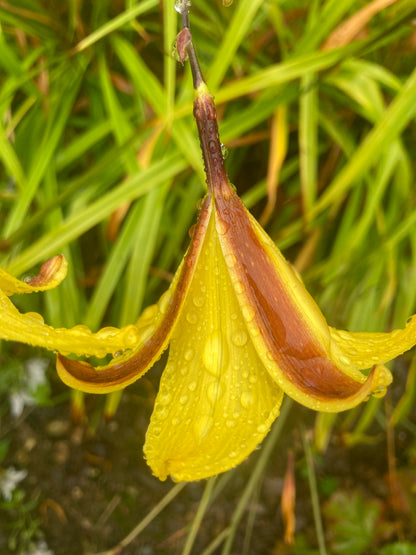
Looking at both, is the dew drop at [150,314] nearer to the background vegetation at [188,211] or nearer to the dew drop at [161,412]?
the dew drop at [161,412]

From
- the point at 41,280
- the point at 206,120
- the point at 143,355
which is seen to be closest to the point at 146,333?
the point at 143,355

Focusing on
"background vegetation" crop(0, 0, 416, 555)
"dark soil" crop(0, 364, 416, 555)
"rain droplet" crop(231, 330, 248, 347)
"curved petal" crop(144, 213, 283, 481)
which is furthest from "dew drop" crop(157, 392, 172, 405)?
"dark soil" crop(0, 364, 416, 555)

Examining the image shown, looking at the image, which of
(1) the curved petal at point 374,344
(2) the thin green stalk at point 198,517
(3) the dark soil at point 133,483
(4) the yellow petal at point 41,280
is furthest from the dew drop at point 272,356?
(3) the dark soil at point 133,483

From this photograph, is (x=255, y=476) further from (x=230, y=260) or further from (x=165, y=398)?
(x=230, y=260)

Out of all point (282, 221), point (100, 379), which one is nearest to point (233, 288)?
point (100, 379)

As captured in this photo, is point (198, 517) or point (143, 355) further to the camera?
point (198, 517)

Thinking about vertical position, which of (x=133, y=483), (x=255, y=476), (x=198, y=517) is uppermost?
(x=255, y=476)

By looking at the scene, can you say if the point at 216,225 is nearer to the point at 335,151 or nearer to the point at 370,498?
the point at 335,151
